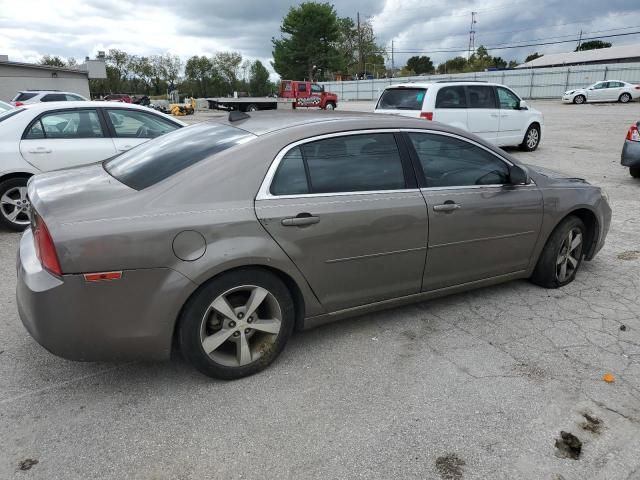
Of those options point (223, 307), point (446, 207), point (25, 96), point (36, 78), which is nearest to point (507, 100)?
point (446, 207)

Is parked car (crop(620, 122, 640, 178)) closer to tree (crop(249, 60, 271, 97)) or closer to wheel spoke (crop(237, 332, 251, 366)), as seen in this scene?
wheel spoke (crop(237, 332, 251, 366))

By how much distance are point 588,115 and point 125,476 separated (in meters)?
26.6

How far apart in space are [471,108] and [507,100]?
4.45 feet

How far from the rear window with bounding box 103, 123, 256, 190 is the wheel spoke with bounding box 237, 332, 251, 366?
1.04 metres

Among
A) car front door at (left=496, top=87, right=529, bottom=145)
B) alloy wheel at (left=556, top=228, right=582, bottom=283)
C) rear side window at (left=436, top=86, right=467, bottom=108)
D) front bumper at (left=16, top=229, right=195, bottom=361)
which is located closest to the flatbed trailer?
car front door at (left=496, top=87, right=529, bottom=145)

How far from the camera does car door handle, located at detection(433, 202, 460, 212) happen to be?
3.45 metres

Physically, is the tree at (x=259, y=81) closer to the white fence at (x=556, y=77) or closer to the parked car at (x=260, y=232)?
the white fence at (x=556, y=77)

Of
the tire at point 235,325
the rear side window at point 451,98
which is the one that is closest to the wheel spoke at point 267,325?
the tire at point 235,325

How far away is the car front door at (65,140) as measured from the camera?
19.6 ft

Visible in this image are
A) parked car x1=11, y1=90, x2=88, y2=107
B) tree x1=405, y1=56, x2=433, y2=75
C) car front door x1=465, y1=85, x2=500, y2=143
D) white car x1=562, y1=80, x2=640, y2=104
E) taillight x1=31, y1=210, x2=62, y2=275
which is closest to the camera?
taillight x1=31, y1=210, x2=62, y2=275

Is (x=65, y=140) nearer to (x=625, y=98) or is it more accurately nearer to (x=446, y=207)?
(x=446, y=207)

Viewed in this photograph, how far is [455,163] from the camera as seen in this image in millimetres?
3678

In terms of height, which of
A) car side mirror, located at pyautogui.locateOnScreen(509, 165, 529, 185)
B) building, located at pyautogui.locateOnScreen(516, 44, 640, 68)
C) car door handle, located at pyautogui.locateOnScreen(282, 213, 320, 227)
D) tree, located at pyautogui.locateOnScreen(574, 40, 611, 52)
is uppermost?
tree, located at pyautogui.locateOnScreen(574, 40, 611, 52)

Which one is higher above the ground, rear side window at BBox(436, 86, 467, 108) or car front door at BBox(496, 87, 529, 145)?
rear side window at BBox(436, 86, 467, 108)
